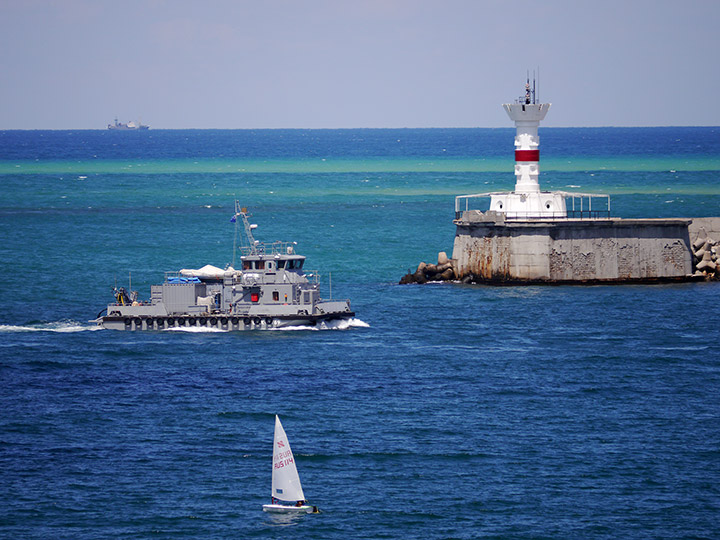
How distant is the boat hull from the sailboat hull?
26355 mm

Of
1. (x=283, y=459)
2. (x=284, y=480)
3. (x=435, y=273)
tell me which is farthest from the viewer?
(x=435, y=273)

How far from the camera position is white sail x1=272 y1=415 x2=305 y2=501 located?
36281 millimetres

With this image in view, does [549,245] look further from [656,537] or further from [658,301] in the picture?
[656,537]

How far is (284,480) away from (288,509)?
1.00 m

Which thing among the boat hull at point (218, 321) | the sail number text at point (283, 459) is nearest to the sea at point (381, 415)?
the boat hull at point (218, 321)

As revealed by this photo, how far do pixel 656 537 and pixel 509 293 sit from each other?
1508 inches

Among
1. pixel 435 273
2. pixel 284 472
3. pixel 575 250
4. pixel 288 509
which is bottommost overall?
pixel 288 509

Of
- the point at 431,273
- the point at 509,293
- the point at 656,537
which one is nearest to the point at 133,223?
the point at 431,273

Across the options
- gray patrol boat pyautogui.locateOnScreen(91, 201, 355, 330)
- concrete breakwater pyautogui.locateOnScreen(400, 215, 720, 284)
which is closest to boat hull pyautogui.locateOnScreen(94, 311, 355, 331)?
gray patrol boat pyautogui.locateOnScreen(91, 201, 355, 330)

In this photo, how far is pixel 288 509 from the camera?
36750 millimetres

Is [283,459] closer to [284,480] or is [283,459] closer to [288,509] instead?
[284,480]

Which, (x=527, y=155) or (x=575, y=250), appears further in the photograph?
(x=527, y=155)

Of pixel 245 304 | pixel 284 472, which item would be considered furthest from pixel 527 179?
pixel 284 472

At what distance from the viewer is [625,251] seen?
7375 cm
